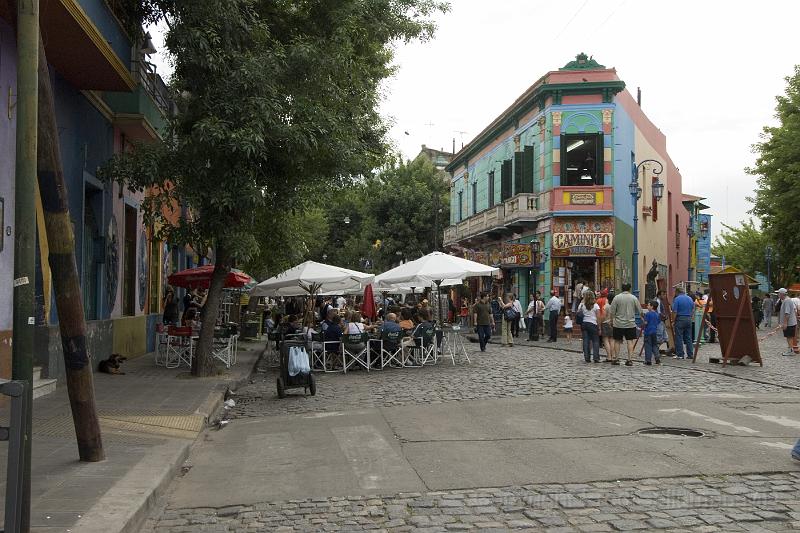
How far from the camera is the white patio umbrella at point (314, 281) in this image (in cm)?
1766

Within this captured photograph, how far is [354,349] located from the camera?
15.7 m

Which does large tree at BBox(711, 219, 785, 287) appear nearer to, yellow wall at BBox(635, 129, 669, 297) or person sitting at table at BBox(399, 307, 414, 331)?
yellow wall at BBox(635, 129, 669, 297)

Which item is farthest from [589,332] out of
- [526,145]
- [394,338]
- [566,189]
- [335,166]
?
[526,145]

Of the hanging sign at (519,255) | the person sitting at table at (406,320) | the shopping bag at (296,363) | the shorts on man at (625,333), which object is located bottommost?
the shopping bag at (296,363)

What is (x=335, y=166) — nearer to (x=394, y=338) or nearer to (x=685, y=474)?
(x=394, y=338)

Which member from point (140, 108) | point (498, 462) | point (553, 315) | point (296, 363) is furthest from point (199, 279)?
point (553, 315)

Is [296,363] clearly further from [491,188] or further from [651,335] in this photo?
[491,188]

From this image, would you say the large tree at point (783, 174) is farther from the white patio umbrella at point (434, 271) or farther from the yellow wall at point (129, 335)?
the yellow wall at point (129, 335)

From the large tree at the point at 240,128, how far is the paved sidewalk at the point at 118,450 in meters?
2.33

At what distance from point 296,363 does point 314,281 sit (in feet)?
19.6

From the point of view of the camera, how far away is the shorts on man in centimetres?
1580

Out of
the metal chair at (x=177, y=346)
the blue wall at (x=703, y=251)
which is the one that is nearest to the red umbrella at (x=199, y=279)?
the metal chair at (x=177, y=346)

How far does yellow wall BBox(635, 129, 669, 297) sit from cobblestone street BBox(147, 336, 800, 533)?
19032 mm

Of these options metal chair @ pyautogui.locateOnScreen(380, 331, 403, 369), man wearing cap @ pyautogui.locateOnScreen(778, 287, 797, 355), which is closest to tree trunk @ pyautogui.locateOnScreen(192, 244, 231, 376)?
metal chair @ pyautogui.locateOnScreen(380, 331, 403, 369)
